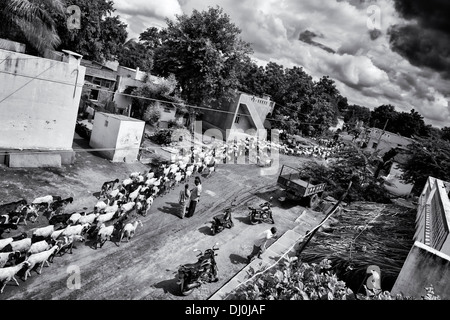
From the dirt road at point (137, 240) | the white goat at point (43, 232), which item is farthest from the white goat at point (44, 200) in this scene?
the white goat at point (43, 232)

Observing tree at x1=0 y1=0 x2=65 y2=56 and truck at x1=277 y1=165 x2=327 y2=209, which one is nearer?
tree at x1=0 y1=0 x2=65 y2=56

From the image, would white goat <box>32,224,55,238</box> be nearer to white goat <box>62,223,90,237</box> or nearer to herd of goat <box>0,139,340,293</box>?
herd of goat <box>0,139,340,293</box>

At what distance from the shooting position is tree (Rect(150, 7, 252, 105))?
24.8 meters

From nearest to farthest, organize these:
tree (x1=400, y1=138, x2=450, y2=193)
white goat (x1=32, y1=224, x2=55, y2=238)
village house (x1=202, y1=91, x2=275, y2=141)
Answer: white goat (x1=32, y1=224, x2=55, y2=238)
tree (x1=400, y1=138, x2=450, y2=193)
village house (x1=202, y1=91, x2=275, y2=141)

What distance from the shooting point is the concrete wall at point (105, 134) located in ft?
54.6

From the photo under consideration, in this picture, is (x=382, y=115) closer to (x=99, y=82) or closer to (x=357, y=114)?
(x=357, y=114)

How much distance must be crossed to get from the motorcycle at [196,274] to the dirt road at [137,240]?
21 cm

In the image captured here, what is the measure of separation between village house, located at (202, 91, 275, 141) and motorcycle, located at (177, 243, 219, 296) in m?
22.8

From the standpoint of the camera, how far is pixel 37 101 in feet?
44.6

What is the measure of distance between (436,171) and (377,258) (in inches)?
663

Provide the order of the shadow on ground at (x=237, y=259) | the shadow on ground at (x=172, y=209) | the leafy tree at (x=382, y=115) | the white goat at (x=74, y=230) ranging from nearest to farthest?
the white goat at (x=74, y=230), the shadow on ground at (x=237, y=259), the shadow on ground at (x=172, y=209), the leafy tree at (x=382, y=115)

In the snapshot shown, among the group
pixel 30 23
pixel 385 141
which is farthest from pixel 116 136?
pixel 385 141

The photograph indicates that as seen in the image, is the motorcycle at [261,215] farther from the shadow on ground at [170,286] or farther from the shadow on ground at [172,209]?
the shadow on ground at [170,286]

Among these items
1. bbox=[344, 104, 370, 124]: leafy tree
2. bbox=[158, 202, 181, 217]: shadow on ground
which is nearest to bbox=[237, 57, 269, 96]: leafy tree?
bbox=[158, 202, 181, 217]: shadow on ground
